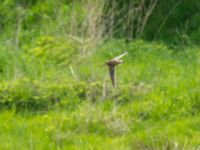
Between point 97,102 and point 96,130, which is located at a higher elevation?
point 97,102

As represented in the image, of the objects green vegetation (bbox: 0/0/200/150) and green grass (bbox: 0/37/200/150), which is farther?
green vegetation (bbox: 0/0/200/150)

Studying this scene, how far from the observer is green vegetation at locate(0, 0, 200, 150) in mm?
5971

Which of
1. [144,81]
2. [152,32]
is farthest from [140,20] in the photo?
[144,81]

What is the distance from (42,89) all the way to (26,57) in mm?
1317

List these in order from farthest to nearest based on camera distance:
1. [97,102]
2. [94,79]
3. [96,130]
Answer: [94,79] → [97,102] → [96,130]

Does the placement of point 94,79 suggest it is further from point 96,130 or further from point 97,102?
point 96,130

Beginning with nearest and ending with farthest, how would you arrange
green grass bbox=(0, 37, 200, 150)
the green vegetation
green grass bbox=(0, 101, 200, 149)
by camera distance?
green grass bbox=(0, 101, 200, 149), green grass bbox=(0, 37, 200, 150), the green vegetation

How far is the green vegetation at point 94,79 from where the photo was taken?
597 cm

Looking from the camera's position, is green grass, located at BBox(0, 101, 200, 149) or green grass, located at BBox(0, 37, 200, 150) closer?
green grass, located at BBox(0, 101, 200, 149)

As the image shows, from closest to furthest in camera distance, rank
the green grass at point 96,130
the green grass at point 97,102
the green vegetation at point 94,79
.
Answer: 1. the green grass at point 96,130
2. the green grass at point 97,102
3. the green vegetation at point 94,79

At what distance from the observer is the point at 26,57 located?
27.0 feet

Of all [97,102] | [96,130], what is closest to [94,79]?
[97,102]

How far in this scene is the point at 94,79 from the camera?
7.22 meters

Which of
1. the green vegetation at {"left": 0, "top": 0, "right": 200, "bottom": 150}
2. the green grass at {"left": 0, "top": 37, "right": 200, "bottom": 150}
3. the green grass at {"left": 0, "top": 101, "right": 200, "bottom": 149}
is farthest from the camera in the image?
the green vegetation at {"left": 0, "top": 0, "right": 200, "bottom": 150}
